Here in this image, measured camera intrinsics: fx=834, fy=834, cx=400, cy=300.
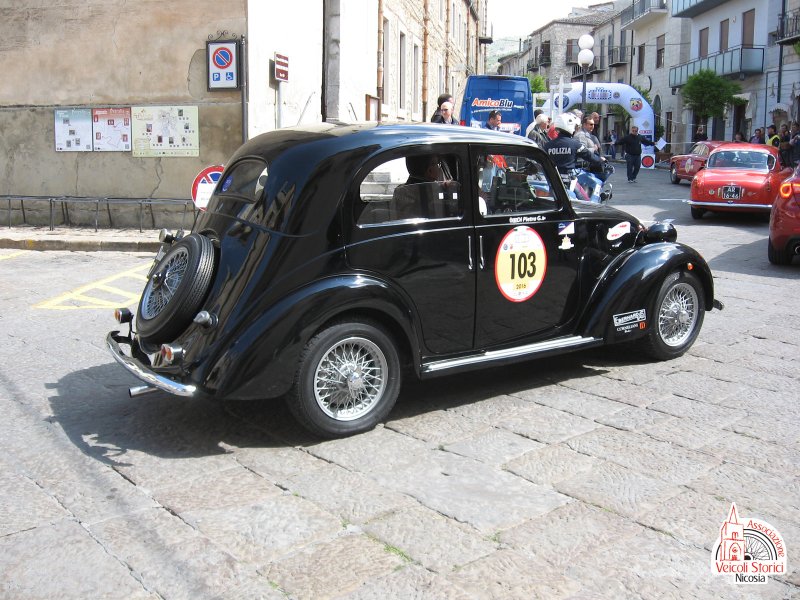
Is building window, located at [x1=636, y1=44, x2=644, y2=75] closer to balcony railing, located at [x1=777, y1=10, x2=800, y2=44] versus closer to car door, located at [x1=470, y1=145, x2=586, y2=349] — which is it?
balcony railing, located at [x1=777, y1=10, x2=800, y2=44]

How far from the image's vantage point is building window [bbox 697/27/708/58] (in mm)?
42281

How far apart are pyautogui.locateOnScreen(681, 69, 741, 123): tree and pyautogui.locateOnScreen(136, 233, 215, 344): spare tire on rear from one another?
35259 millimetres

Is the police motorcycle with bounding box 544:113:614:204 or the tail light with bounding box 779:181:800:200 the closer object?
the tail light with bounding box 779:181:800:200

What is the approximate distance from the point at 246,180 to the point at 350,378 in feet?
4.41

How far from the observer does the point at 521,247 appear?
16.7 ft

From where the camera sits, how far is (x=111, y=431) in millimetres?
4520

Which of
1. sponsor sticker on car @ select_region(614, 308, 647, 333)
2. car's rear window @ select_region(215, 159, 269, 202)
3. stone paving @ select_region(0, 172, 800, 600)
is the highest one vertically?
car's rear window @ select_region(215, 159, 269, 202)

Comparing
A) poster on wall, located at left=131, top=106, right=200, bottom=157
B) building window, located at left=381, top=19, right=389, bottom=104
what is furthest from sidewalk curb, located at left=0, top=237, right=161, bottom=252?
building window, located at left=381, top=19, right=389, bottom=104

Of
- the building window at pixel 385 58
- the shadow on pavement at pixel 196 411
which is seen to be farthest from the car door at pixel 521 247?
the building window at pixel 385 58

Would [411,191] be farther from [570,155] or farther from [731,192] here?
[731,192]

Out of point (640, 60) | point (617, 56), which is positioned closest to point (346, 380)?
point (640, 60)

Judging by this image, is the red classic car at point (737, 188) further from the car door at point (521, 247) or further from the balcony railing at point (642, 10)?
the balcony railing at point (642, 10)

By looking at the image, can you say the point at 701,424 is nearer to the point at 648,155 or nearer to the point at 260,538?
the point at 260,538

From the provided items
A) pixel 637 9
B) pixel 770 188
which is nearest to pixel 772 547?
pixel 770 188
